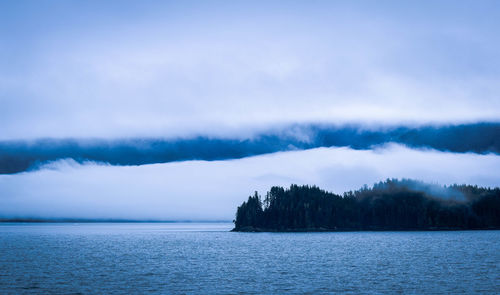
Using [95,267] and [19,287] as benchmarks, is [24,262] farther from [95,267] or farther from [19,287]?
[19,287]

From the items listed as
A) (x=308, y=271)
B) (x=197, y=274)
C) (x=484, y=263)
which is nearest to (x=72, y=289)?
(x=197, y=274)

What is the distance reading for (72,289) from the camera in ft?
195

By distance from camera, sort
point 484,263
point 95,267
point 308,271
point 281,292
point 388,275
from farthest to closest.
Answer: point 484,263 → point 95,267 → point 308,271 → point 388,275 → point 281,292

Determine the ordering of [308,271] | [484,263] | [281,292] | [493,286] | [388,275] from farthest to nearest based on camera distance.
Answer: [484,263] < [308,271] < [388,275] < [493,286] < [281,292]

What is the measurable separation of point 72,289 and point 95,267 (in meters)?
27.4

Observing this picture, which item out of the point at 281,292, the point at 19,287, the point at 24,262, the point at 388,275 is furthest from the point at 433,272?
the point at 24,262

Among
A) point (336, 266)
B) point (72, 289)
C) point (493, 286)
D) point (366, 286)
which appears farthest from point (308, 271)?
point (72, 289)

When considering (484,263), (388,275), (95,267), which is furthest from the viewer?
(484,263)

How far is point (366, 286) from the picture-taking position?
61312 mm

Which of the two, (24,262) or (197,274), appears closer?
(197,274)

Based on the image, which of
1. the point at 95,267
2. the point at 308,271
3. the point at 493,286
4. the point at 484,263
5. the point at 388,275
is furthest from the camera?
the point at 484,263

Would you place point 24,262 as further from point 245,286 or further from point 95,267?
point 245,286

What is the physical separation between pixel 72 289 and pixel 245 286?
2346cm

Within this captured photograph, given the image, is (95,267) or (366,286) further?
(95,267)
